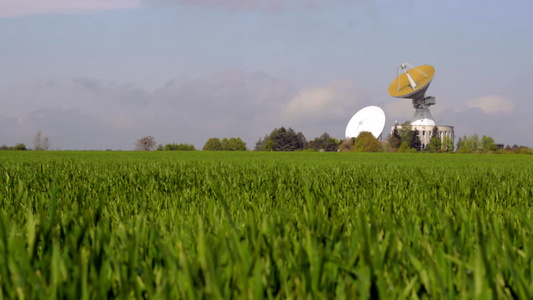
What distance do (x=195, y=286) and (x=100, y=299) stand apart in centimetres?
23

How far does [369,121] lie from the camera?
248ft

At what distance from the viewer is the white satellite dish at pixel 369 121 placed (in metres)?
73.6

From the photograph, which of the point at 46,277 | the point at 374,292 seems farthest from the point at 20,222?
the point at 374,292

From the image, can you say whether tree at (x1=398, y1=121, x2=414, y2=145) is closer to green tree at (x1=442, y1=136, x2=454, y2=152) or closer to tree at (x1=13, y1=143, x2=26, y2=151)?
green tree at (x1=442, y1=136, x2=454, y2=152)

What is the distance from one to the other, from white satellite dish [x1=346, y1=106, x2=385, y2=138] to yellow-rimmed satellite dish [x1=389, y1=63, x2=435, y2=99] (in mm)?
4049

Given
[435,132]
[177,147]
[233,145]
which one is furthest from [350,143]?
[177,147]

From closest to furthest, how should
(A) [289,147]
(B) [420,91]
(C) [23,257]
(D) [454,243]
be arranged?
(C) [23,257] → (D) [454,243] → (B) [420,91] → (A) [289,147]

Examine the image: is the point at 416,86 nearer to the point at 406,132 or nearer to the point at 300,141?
the point at 406,132

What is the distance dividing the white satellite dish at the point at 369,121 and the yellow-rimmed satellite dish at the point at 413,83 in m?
4.05

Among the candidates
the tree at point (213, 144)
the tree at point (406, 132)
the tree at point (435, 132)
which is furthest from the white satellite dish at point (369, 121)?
the tree at point (213, 144)

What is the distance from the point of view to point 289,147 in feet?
375

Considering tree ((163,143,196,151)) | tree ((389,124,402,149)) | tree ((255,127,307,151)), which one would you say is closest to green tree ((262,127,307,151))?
tree ((255,127,307,151))

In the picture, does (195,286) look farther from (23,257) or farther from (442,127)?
(442,127)

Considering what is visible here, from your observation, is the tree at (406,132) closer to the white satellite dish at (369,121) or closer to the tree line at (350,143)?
the tree line at (350,143)
